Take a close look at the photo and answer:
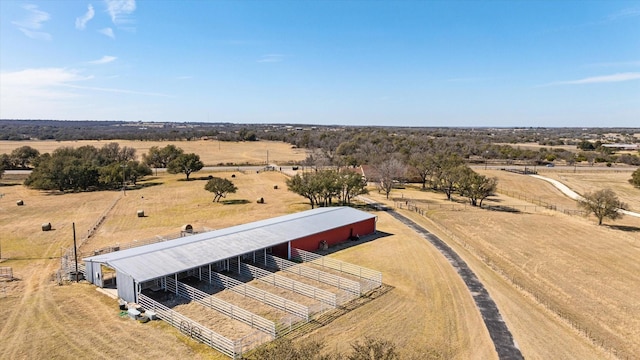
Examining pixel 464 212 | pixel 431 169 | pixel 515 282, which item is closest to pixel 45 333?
pixel 515 282

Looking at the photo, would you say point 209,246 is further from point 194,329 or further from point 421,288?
point 421,288

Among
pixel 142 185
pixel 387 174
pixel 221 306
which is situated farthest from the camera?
pixel 142 185

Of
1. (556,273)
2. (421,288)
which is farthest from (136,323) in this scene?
(556,273)

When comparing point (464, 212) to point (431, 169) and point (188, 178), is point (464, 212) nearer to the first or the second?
point (431, 169)

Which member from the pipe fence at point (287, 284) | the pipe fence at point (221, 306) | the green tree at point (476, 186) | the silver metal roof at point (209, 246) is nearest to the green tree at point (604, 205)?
the green tree at point (476, 186)

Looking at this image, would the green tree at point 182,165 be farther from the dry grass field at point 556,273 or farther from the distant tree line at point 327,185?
→ the dry grass field at point 556,273

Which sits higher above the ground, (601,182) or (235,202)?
(601,182)

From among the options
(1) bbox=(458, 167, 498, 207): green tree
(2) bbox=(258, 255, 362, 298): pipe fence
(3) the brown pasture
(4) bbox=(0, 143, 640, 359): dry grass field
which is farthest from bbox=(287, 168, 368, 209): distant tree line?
(2) bbox=(258, 255, 362, 298): pipe fence
